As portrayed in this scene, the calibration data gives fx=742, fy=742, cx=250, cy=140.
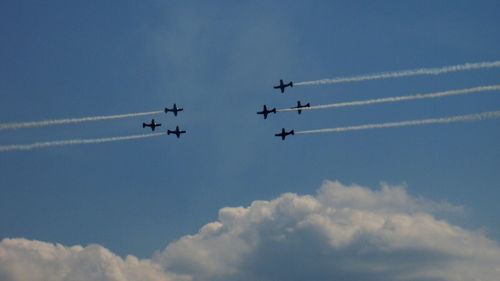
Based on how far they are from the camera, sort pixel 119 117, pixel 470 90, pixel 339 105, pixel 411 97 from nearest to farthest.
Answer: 1. pixel 470 90
2. pixel 411 97
3. pixel 339 105
4. pixel 119 117

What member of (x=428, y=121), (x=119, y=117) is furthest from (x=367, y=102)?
(x=119, y=117)

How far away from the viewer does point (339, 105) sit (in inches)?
6949

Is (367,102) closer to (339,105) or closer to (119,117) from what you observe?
(339,105)

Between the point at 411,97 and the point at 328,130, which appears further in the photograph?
the point at 328,130

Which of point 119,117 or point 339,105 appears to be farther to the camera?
point 119,117

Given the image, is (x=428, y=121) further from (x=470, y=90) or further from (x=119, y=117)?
(x=119, y=117)

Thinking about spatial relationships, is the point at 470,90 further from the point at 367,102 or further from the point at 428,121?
the point at 367,102

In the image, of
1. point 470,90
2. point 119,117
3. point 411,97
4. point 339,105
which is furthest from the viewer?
point 119,117

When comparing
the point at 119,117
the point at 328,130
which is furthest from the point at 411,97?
the point at 119,117

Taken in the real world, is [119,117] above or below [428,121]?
above

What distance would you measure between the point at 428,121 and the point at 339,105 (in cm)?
2643

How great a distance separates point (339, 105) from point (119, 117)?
56670mm

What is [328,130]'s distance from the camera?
177000mm

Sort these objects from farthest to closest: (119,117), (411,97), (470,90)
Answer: (119,117) < (411,97) < (470,90)
